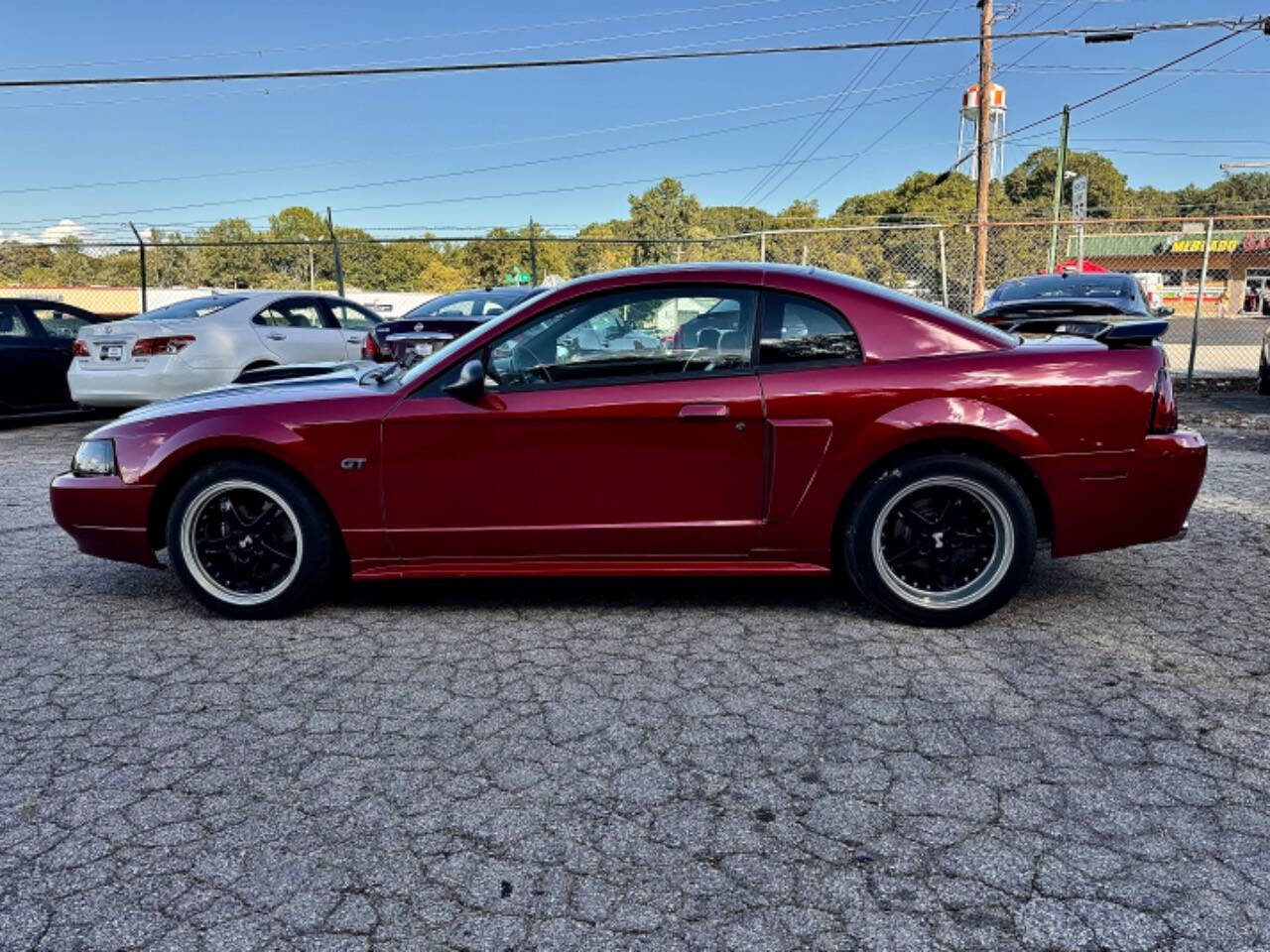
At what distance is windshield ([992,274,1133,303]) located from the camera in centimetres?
945

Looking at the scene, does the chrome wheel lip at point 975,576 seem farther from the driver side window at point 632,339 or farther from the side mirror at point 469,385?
the side mirror at point 469,385

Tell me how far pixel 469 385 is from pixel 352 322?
7553mm

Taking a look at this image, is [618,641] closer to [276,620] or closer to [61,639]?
[276,620]

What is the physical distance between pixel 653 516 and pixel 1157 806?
6.47 feet

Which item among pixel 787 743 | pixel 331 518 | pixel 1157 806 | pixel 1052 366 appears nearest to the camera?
pixel 1157 806

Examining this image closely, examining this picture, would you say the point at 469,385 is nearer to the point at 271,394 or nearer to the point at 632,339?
the point at 632,339

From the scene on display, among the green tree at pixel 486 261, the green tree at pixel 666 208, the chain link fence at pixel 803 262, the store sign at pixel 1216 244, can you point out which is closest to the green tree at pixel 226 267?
the chain link fence at pixel 803 262

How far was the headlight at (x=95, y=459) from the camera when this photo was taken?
398 centimetres

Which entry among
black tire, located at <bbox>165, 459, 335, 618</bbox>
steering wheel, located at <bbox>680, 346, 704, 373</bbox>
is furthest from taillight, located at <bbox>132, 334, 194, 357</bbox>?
steering wheel, located at <bbox>680, 346, 704, 373</bbox>

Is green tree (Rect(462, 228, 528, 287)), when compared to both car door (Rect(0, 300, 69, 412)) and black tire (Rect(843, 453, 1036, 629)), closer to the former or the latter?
car door (Rect(0, 300, 69, 412))

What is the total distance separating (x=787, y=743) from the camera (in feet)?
9.11

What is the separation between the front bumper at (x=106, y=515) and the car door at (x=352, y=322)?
6.27m

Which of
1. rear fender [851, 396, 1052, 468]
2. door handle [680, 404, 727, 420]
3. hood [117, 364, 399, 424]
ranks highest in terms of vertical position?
hood [117, 364, 399, 424]

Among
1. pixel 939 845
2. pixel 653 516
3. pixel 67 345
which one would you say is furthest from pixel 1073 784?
pixel 67 345
